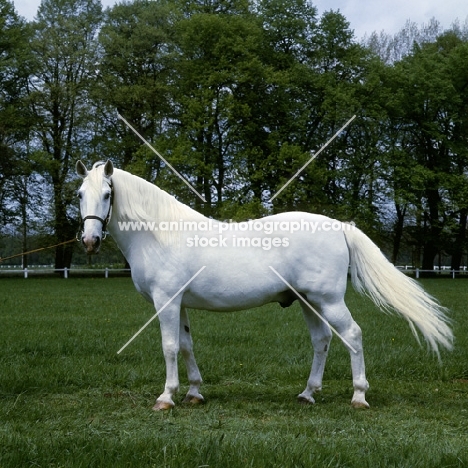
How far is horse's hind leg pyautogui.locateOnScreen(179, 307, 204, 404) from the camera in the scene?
19.3ft

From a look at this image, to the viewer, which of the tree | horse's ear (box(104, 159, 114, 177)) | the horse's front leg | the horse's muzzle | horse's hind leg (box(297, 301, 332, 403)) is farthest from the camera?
the tree

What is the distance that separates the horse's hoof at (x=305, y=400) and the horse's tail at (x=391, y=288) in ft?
3.91

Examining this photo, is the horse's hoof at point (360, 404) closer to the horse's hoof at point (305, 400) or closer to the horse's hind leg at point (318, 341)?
the horse's hoof at point (305, 400)

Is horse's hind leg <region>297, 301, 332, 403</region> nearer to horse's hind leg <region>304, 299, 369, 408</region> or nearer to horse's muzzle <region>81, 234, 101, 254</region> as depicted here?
horse's hind leg <region>304, 299, 369, 408</region>

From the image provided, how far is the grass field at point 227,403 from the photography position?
3.70 meters

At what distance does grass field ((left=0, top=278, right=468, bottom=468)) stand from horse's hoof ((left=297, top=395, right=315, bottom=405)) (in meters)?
0.14

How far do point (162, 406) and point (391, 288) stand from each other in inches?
102

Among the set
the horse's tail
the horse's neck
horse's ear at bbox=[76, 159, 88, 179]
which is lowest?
the horse's tail

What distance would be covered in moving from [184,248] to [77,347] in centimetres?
352

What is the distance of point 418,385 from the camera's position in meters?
6.64

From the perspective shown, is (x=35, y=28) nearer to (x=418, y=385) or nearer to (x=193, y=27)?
(x=193, y=27)

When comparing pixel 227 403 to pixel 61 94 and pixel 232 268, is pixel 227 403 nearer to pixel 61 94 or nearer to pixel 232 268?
pixel 232 268

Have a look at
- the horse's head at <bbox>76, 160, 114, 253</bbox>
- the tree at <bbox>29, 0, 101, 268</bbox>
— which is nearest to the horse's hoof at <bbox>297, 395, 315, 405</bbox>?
the horse's head at <bbox>76, 160, 114, 253</bbox>

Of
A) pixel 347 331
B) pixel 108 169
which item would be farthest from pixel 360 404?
pixel 108 169
